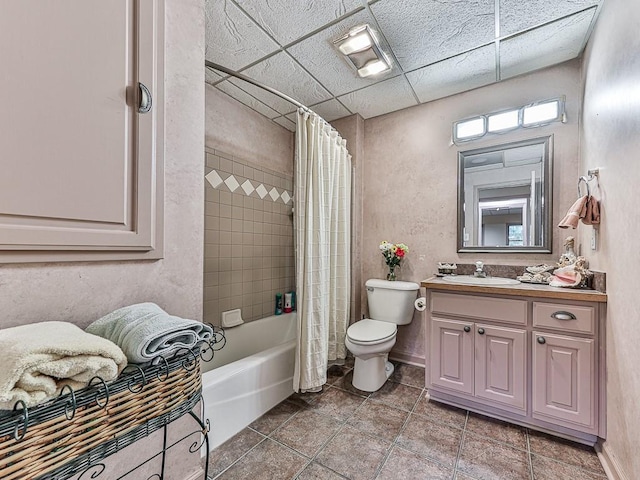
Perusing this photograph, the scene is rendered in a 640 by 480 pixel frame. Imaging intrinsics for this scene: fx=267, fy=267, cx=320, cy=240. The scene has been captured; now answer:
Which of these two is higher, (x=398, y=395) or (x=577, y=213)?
(x=577, y=213)

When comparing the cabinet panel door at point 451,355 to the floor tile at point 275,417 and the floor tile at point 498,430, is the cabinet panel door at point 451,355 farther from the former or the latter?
the floor tile at point 275,417

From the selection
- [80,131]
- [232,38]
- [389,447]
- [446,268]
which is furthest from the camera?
[446,268]

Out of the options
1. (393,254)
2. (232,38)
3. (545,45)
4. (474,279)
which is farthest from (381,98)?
(474,279)

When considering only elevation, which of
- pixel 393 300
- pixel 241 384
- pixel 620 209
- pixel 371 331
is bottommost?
pixel 241 384

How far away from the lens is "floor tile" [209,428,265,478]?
1.29 meters

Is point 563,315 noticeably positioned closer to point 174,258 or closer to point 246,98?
point 174,258

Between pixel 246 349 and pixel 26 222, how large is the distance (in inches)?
74.9

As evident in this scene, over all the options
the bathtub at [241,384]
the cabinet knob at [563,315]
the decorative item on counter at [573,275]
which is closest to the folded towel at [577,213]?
the decorative item on counter at [573,275]

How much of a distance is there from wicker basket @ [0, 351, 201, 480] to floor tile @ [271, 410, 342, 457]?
3.37 ft

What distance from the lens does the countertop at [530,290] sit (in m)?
1.37

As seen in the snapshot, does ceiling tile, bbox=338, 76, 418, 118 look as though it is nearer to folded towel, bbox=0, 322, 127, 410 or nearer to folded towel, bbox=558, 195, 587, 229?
folded towel, bbox=558, 195, 587, 229

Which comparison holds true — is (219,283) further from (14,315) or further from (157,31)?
(157,31)

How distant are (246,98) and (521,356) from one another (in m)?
2.70

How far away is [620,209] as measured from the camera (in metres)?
1.20
